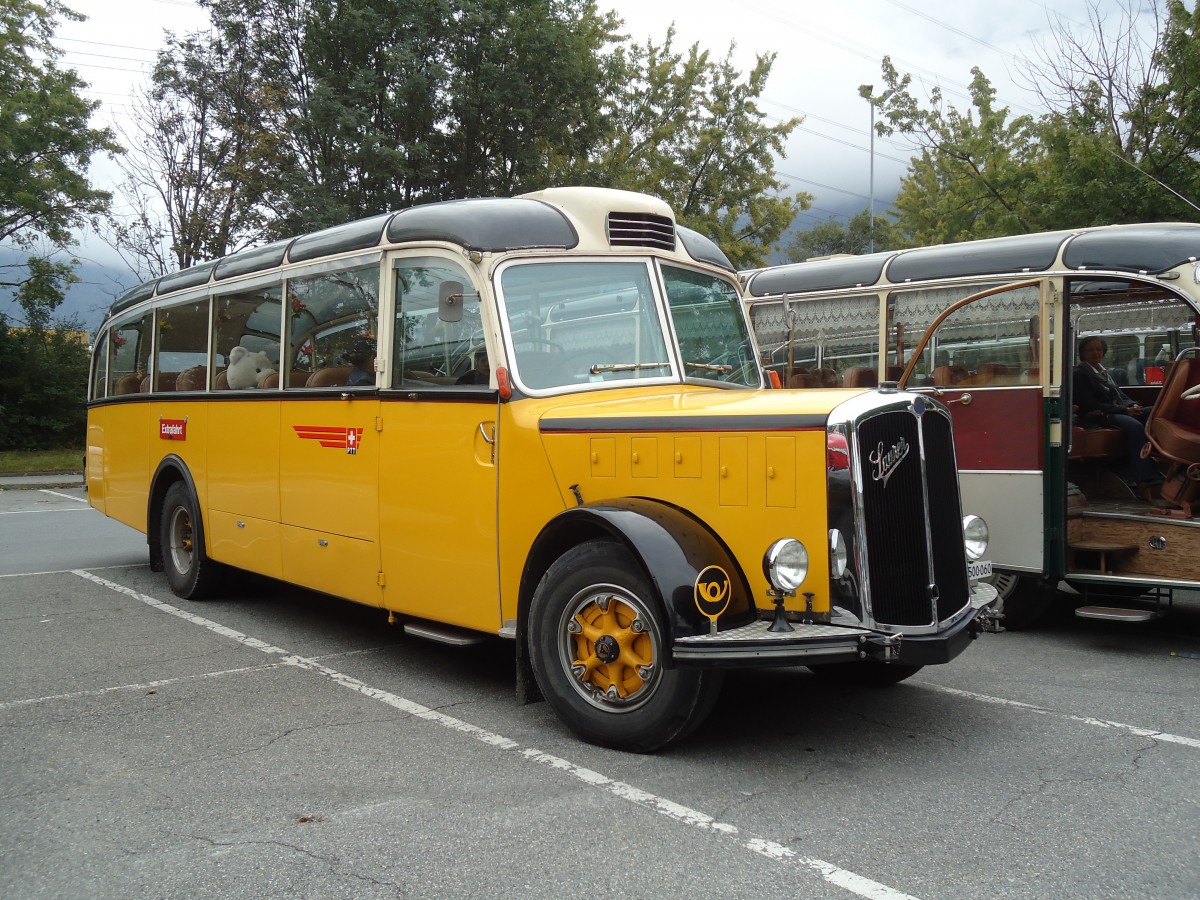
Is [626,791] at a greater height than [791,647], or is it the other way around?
[791,647]

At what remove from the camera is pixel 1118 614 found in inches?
282

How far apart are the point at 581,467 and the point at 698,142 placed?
24.7 metres

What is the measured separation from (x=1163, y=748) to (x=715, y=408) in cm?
265

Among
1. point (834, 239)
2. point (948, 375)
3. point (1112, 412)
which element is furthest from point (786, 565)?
point (834, 239)

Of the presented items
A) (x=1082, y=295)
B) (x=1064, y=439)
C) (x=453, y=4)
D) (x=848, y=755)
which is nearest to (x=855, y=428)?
(x=848, y=755)

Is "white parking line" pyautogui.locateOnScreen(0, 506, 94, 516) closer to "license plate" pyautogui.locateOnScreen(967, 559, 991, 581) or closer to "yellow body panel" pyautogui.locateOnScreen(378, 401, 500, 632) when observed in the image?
"yellow body panel" pyautogui.locateOnScreen(378, 401, 500, 632)

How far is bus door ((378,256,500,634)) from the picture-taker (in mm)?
5527

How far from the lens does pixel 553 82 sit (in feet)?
74.6

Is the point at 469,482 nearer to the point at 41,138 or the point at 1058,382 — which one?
the point at 1058,382

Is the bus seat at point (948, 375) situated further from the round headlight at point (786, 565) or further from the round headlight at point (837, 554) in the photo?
the round headlight at point (786, 565)

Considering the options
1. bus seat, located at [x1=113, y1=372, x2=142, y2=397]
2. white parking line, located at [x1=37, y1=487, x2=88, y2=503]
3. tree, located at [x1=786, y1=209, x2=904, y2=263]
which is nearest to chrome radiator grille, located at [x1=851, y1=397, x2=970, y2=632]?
bus seat, located at [x1=113, y1=372, x2=142, y2=397]

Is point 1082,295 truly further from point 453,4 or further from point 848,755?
point 453,4

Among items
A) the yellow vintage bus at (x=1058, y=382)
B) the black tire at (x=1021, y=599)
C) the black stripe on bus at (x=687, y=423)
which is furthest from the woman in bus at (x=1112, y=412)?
the black stripe on bus at (x=687, y=423)

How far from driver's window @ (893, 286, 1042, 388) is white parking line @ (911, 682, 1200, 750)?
113 inches
